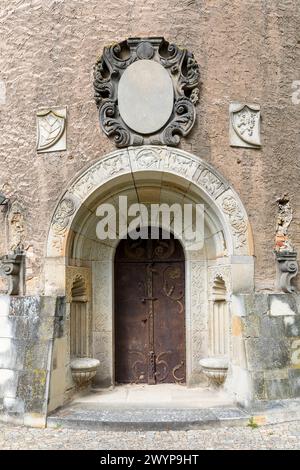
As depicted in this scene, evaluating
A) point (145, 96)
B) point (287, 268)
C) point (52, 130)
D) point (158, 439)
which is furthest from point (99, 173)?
point (158, 439)

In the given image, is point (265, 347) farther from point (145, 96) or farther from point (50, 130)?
point (50, 130)

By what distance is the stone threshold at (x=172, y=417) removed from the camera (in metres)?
4.67

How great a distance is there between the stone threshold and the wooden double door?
1.06 metres

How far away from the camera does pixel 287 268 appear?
5.30m

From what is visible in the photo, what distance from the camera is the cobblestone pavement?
427 cm

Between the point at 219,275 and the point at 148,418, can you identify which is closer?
the point at 148,418

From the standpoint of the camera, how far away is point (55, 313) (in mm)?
5145

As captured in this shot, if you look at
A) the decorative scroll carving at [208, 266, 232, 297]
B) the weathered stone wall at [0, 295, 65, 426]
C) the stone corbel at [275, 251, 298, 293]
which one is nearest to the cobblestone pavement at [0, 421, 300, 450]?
the weathered stone wall at [0, 295, 65, 426]

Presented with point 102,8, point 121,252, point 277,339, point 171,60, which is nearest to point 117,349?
point 121,252

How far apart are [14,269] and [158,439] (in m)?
2.41
